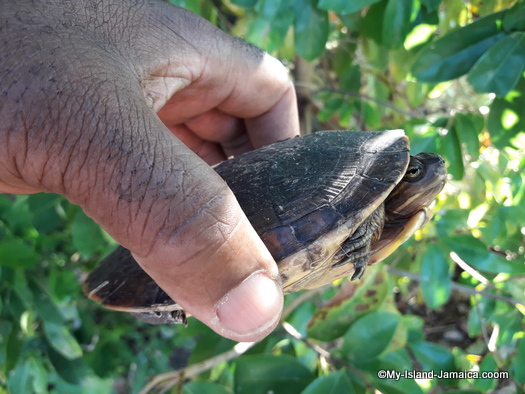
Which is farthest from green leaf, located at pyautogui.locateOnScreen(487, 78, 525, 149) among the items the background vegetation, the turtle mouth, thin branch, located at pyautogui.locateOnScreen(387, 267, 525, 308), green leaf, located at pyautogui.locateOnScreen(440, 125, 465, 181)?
thin branch, located at pyautogui.locateOnScreen(387, 267, 525, 308)

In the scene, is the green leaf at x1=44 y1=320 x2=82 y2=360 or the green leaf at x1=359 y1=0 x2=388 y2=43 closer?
the green leaf at x1=359 y1=0 x2=388 y2=43

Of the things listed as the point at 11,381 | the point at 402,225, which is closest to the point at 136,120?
the point at 402,225

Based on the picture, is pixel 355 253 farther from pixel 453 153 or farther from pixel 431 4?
pixel 431 4

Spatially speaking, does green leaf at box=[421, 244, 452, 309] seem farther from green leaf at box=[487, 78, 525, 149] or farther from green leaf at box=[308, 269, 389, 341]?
green leaf at box=[487, 78, 525, 149]

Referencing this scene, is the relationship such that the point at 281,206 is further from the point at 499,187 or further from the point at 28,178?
the point at 499,187

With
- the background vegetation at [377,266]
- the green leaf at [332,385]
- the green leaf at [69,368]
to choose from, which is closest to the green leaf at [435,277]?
the background vegetation at [377,266]

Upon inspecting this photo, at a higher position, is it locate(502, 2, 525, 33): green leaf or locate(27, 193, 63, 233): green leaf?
locate(502, 2, 525, 33): green leaf
